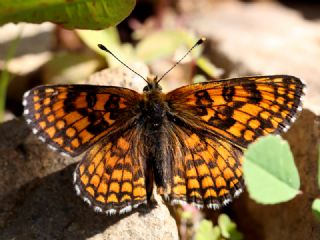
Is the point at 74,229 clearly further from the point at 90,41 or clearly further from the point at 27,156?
the point at 90,41

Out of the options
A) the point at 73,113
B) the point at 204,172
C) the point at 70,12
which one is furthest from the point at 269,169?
the point at 70,12

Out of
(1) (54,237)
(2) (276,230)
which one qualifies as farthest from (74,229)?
(2) (276,230)

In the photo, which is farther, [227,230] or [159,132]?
[227,230]

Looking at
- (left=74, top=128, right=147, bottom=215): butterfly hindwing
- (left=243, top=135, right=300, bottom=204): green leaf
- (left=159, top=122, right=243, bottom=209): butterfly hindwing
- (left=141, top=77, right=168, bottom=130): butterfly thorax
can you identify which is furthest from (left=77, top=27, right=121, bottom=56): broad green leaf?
(left=243, top=135, right=300, bottom=204): green leaf

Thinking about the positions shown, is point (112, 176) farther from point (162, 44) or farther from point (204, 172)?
point (162, 44)

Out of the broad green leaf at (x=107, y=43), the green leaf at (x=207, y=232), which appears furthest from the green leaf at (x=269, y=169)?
the broad green leaf at (x=107, y=43)

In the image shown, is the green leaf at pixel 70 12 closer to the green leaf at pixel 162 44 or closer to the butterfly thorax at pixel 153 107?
the butterfly thorax at pixel 153 107
